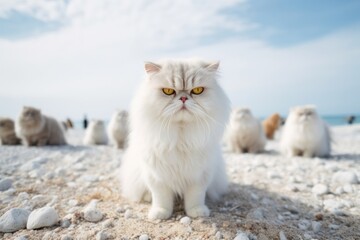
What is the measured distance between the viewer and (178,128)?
2232mm

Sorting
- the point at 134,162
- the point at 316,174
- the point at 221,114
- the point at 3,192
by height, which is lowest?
the point at 316,174

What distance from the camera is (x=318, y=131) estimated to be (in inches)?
246

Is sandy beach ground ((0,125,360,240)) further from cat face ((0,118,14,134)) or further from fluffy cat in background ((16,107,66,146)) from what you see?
cat face ((0,118,14,134))

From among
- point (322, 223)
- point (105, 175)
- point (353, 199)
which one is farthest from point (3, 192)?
point (353, 199)

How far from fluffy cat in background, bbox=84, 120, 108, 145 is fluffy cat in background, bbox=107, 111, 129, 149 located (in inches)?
64.3

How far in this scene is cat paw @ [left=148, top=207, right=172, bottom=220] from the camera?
7.71 feet

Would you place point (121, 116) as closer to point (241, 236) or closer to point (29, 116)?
point (29, 116)

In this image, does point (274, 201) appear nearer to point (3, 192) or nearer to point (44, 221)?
point (44, 221)

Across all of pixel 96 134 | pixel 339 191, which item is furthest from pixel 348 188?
pixel 96 134

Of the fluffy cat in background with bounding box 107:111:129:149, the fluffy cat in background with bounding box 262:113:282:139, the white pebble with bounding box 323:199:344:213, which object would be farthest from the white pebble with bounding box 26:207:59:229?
the fluffy cat in background with bounding box 262:113:282:139

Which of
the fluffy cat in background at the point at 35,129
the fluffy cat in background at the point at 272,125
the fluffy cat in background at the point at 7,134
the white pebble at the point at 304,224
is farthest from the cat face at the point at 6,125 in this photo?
the fluffy cat in background at the point at 272,125

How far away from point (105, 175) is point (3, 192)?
57.1 inches

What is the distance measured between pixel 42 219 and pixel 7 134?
7.68m

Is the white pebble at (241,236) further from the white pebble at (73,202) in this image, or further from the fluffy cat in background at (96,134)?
the fluffy cat in background at (96,134)
